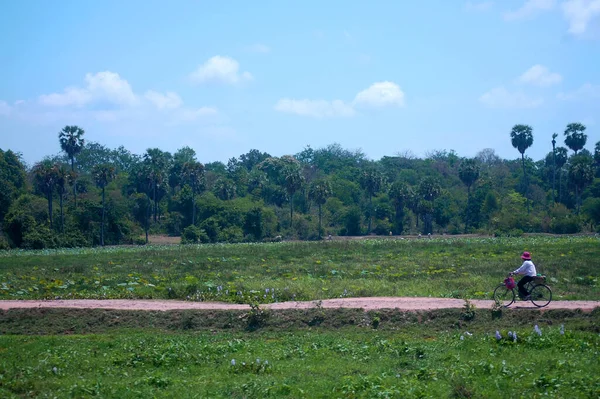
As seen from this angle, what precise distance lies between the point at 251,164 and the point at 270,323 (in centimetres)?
11836

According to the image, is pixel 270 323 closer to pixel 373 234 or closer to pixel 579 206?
pixel 373 234

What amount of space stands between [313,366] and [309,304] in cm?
684

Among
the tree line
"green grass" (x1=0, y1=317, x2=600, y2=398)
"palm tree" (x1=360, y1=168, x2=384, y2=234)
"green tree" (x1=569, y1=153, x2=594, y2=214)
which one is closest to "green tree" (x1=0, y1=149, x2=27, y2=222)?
the tree line

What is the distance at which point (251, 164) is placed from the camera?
134 meters

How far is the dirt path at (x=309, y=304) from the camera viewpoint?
17.1 m

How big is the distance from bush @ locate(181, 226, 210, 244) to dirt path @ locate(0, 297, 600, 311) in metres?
Answer: 50.0

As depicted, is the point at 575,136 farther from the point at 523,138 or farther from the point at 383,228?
the point at 383,228

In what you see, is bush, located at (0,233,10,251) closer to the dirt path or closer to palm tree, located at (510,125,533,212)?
the dirt path

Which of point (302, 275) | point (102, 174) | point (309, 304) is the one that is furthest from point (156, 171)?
point (309, 304)

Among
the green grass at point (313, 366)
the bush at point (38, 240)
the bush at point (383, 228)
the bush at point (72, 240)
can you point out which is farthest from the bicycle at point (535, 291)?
the bush at point (383, 228)

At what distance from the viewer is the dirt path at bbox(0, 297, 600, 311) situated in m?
17.1

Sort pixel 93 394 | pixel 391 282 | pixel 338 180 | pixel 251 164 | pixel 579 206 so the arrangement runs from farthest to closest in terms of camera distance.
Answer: pixel 251 164, pixel 338 180, pixel 579 206, pixel 391 282, pixel 93 394

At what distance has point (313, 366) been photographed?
454 inches

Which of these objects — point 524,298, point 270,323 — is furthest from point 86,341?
point 524,298
